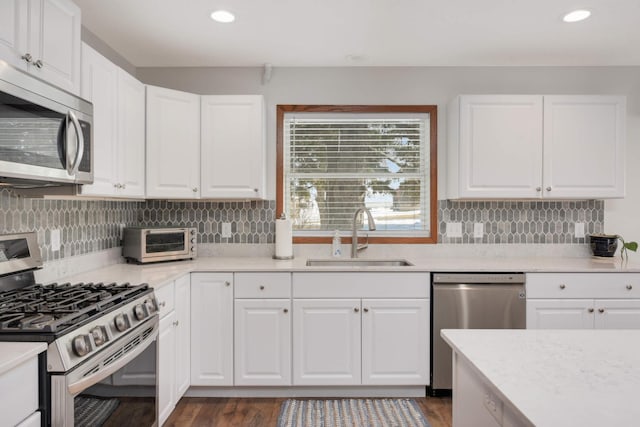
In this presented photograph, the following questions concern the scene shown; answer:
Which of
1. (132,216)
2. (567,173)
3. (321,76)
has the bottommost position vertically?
(132,216)

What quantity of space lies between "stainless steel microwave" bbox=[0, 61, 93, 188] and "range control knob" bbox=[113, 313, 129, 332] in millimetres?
619

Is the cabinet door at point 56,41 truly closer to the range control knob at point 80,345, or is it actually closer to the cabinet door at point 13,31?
the cabinet door at point 13,31

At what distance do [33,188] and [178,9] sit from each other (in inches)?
49.9

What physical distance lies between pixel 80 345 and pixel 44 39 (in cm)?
123

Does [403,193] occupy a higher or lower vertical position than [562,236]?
higher

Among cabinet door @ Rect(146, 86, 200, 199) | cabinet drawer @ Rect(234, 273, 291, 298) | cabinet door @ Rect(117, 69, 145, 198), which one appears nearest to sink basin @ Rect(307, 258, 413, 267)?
cabinet drawer @ Rect(234, 273, 291, 298)

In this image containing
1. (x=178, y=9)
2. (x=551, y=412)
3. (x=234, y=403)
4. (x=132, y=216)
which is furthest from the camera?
(x=132, y=216)

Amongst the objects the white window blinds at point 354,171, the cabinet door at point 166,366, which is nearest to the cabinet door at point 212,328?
the cabinet door at point 166,366

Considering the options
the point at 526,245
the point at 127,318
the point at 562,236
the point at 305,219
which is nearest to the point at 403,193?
the point at 305,219

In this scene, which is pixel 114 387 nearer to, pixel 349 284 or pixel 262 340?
pixel 262 340

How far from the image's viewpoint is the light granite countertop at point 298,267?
7.88 ft

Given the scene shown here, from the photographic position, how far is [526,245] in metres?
3.35

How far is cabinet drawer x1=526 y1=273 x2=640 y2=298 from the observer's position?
274 cm

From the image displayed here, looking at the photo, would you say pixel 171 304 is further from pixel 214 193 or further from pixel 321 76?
pixel 321 76
